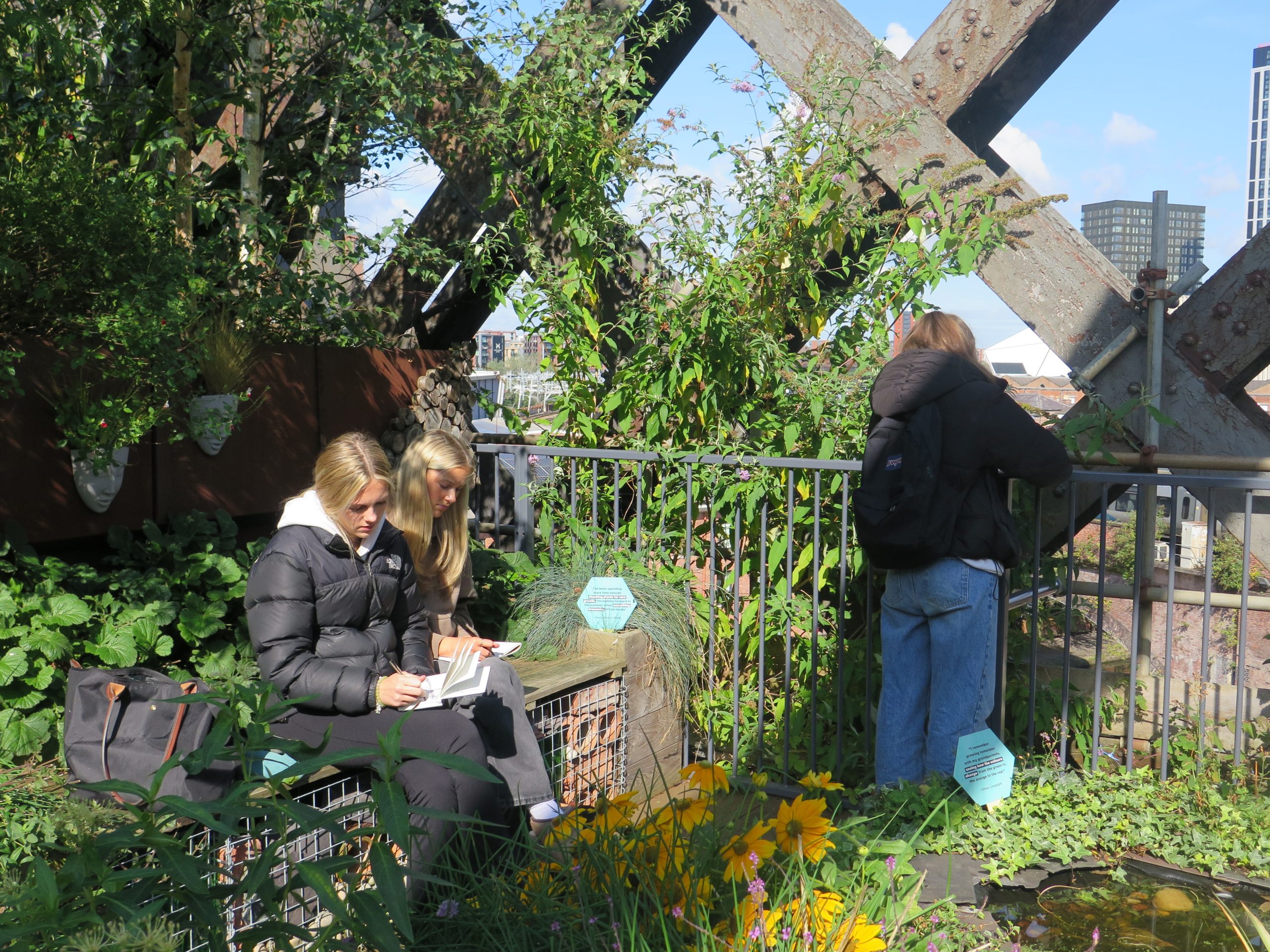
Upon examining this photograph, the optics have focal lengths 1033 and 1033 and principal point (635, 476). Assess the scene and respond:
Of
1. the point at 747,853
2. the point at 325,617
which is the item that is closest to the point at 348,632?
the point at 325,617

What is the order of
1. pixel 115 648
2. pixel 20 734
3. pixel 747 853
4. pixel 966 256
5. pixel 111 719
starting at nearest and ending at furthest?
1. pixel 747 853
2. pixel 111 719
3. pixel 20 734
4. pixel 115 648
5. pixel 966 256

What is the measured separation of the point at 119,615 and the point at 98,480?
0.46 metres

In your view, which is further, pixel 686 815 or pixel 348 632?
pixel 348 632

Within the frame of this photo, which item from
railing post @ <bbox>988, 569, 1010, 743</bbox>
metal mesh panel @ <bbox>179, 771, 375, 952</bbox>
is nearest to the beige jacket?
metal mesh panel @ <bbox>179, 771, 375, 952</bbox>

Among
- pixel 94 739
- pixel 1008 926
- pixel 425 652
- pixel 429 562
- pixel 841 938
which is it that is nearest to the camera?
pixel 841 938

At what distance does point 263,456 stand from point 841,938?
3.05 meters

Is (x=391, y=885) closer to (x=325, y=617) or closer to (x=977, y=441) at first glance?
(x=325, y=617)

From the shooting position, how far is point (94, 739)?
235 cm

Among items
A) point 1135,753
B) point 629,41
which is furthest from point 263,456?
point 1135,753

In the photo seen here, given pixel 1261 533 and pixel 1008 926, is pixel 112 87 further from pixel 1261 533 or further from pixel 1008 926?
pixel 1261 533

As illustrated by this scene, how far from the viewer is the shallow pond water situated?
247 centimetres

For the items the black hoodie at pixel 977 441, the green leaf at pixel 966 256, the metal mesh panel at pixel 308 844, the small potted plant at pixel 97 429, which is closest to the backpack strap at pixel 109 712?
the metal mesh panel at pixel 308 844

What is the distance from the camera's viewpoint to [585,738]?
3914mm

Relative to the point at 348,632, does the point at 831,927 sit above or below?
below
